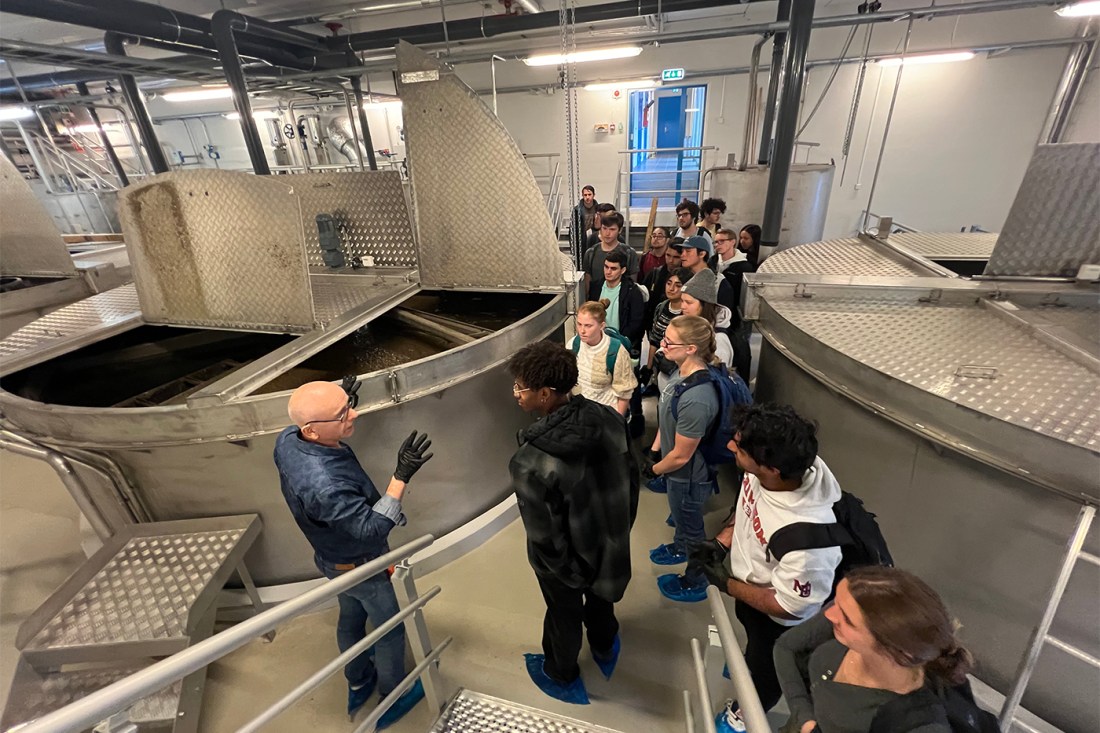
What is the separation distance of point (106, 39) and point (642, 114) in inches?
314

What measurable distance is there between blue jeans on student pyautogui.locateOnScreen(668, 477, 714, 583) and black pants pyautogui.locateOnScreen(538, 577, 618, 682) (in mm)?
517

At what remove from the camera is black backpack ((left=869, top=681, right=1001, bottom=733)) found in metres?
0.80

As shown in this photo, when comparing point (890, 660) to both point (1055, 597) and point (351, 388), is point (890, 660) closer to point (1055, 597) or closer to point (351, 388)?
point (1055, 597)

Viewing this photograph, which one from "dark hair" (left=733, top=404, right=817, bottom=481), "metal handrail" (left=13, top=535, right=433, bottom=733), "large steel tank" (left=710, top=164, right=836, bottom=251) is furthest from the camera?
"large steel tank" (left=710, top=164, right=836, bottom=251)

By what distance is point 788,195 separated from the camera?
229 inches

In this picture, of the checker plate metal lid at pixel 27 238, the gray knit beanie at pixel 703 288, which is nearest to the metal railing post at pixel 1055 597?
the gray knit beanie at pixel 703 288

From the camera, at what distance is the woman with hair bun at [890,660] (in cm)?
78

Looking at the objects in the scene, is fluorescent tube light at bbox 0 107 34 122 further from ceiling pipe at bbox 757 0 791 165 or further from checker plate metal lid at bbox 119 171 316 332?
ceiling pipe at bbox 757 0 791 165

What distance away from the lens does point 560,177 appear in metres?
9.20

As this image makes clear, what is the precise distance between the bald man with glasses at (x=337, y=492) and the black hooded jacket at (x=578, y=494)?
1.50ft

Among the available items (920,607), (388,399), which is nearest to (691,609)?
(920,607)

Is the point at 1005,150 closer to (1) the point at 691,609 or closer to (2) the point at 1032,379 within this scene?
(2) the point at 1032,379

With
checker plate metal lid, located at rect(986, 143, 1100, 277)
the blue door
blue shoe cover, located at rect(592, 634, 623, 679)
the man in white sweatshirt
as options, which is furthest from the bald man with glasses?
the blue door

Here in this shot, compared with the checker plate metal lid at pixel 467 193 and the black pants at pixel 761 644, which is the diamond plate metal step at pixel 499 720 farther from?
the checker plate metal lid at pixel 467 193
